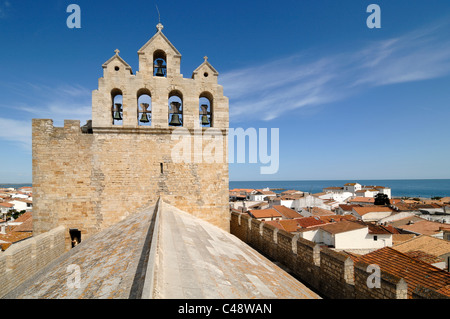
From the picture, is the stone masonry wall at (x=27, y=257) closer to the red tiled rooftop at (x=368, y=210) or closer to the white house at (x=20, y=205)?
the red tiled rooftop at (x=368, y=210)

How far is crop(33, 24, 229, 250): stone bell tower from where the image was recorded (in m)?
9.45

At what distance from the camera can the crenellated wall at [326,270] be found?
4.65m

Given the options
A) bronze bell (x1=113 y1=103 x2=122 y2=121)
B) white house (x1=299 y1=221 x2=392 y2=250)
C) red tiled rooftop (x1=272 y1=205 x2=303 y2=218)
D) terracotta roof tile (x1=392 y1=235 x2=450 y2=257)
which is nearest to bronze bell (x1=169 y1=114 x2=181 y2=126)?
bronze bell (x1=113 y1=103 x2=122 y2=121)

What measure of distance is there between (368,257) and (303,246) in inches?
201

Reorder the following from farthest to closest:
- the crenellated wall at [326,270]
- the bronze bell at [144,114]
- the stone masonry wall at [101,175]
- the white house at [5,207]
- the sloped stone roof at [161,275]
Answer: the white house at [5,207]
the bronze bell at [144,114]
the stone masonry wall at [101,175]
the crenellated wall at [326,270]
the sloped stone roof at [161,275]

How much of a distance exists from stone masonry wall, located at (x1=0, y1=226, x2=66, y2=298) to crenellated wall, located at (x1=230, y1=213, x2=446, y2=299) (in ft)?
26.1

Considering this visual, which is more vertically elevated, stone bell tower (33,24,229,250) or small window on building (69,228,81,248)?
stone bell tower (33,24,229,250)

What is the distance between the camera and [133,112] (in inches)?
392

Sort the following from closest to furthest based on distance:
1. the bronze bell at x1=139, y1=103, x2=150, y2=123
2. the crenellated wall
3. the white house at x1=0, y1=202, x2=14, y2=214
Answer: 1. the crenellated wall
2. the bronze bell at x1=139, y1=103, x2=150, y2=123
3. the white house at x1=0, y1=202, x2=14, y2=214

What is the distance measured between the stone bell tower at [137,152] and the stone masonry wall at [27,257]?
919mm

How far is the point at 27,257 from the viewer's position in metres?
7.41

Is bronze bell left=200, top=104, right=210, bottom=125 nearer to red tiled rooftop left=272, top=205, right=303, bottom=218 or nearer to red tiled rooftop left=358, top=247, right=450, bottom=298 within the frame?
red tiled rooftop left=358, top=247, right=450, bottom=298

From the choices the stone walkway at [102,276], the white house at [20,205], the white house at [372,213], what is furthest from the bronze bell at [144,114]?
the white house at [20,205]
